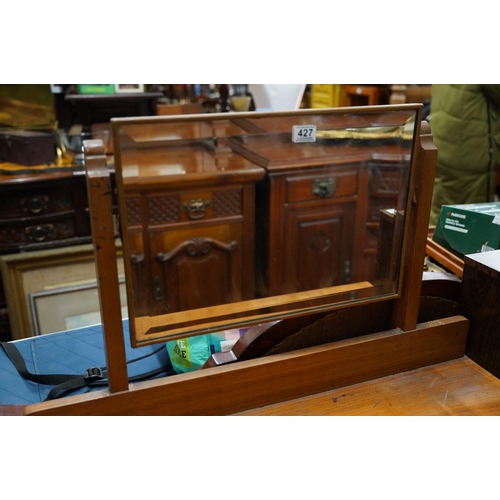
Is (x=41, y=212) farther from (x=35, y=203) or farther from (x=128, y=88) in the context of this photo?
(x=128, y=88)

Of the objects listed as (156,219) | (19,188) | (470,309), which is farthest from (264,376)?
(19,188)

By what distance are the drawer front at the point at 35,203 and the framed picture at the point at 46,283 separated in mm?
161

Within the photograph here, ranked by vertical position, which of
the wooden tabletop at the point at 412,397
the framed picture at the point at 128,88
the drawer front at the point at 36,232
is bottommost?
the drawer front at the point at 36,232

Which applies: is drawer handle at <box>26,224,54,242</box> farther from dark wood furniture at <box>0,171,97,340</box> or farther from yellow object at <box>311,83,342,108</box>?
yellow object at <box>311,83,342,108</box>

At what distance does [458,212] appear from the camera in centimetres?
119

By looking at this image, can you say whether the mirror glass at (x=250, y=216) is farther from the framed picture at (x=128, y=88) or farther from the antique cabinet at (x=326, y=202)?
the framed picture at (x=128, y=88)

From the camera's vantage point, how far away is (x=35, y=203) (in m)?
2.08

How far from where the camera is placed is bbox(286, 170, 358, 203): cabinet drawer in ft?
3.35

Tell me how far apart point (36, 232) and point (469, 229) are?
64.5 inches

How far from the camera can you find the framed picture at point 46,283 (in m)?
2.15

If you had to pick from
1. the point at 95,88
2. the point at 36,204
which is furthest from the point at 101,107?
the point at 36,204

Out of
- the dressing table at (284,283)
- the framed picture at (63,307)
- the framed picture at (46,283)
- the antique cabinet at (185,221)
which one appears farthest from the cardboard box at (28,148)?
the dressing table at (284,283)

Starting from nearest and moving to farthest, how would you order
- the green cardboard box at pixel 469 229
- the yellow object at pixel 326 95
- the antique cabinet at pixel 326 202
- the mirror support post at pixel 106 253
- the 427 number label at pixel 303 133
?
the mirror support post at pixel 106 253
the 427 number label at pixel 303 133
the antique cabinet at pixel 326 202
the green cardboard box at pixel 469 229
the yellow object at pixel 326 95

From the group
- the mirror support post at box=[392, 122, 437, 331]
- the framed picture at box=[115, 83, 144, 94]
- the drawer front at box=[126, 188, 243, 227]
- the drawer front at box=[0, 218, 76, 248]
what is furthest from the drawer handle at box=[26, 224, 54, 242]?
the mirror support post at box=[392, 122, 437, 331]
